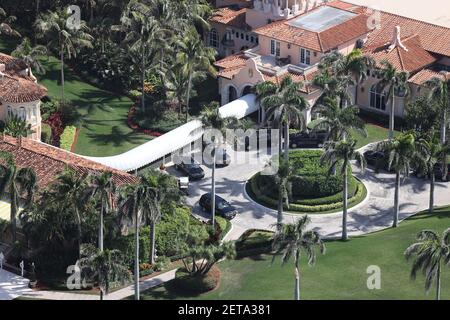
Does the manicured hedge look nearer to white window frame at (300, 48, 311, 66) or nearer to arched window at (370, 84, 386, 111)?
white window frame at (300, 48, 311, 66)

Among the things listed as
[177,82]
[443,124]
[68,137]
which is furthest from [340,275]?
[177,82]

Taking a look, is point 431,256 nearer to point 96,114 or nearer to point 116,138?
point 116,138

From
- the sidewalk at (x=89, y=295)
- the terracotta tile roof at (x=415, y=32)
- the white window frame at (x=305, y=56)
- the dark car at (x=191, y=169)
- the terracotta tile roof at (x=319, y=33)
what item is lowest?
the sidewalk at (x=89, y=295)

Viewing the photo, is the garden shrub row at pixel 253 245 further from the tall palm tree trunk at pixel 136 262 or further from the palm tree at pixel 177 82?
the palm tree at pixel 177 82

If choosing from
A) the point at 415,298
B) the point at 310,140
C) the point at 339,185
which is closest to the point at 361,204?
the point at 339,185

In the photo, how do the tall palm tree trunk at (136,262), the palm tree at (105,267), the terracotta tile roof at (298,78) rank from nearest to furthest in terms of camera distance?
the palm tree at (105,267) → the tall palm tree trunk at (136,262) → the terracotta tile roof at (298,78)

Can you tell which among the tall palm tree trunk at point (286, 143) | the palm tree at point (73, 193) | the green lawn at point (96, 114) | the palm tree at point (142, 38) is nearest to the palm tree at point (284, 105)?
the tall palm tree trunk at point (286, 143)

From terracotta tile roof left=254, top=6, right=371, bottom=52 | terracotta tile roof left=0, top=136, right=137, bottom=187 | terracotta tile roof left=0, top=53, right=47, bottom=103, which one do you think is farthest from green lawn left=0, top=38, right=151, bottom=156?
terracotta tile roof left=254, top=6, right=371, bottom=52
